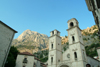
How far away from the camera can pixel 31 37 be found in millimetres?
172750

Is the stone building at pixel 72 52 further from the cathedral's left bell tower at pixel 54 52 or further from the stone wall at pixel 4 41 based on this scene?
the stone wall at pixel 4 41

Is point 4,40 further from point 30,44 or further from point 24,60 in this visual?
point 30,44

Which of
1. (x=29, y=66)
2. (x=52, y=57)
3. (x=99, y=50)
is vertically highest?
(x=99, y=50)

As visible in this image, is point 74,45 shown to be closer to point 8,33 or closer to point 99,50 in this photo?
point 99,50

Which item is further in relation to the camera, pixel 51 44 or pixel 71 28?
pixel 51 44

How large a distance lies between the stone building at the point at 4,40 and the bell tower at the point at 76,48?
13.8m

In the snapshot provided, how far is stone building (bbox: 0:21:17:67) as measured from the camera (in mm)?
14777

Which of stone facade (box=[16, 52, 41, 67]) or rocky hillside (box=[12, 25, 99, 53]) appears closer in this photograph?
stone facade (box=[16, 52, 41, 67])

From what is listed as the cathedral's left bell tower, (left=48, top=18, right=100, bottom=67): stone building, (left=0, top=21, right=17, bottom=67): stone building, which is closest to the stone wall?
(left=0, top=21, right=17, bottom=67): stone building

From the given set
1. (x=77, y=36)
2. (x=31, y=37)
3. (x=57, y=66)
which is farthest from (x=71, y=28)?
(x=31, y=37)

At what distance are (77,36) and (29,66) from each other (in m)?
16.3

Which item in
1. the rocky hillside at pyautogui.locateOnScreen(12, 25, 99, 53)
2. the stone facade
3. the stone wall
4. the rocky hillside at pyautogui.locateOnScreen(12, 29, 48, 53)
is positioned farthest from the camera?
the rocky hillside at pyautogui.locateOnScreen(12, 29, 48, 53)

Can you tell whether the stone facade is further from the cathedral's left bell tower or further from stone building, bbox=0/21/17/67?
stone building, bbox=0/21/17/67

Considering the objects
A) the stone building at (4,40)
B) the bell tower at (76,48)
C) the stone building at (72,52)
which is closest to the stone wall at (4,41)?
the stone building at (4,40)
